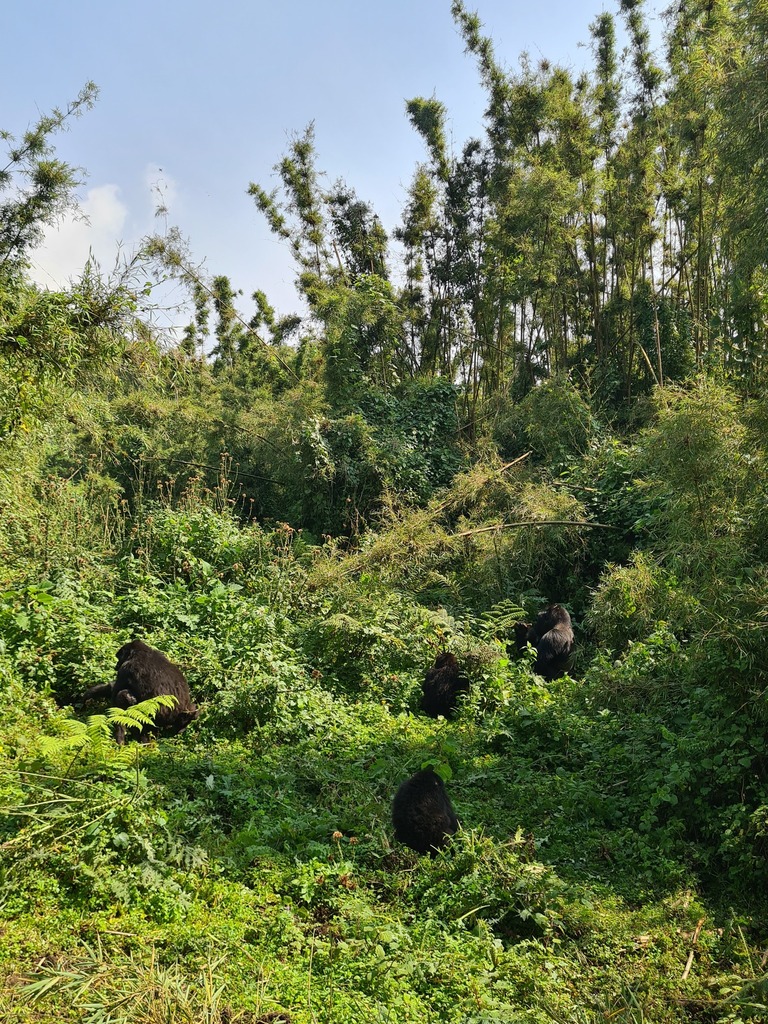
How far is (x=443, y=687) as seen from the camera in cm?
693

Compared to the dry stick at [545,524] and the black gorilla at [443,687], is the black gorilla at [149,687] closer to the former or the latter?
the black gorilla at [443,687]

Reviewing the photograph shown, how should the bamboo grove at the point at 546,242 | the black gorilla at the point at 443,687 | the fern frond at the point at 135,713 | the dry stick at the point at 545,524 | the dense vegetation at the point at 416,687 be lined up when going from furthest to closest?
the bamboo grove at the point at 546,242
the dry stick at the point at 545,524
the black gorilla at the point at 443,687
the fern frond at the point at 135,713
the dense vegetation at the point at 416,687

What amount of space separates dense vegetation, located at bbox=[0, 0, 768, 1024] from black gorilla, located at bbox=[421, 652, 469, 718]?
0.15 meters

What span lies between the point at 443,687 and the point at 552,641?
1.78 meters

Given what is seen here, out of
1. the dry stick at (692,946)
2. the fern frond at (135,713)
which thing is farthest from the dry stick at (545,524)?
the dry stick at (692,946)

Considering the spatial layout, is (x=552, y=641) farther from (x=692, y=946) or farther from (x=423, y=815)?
(x=692, y=946)

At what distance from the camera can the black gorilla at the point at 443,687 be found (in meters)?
6.89

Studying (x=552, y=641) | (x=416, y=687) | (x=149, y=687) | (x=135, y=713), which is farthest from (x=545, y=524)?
(x=135, y=713)

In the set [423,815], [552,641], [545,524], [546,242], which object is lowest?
[423,815]

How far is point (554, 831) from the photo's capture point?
15.3ft

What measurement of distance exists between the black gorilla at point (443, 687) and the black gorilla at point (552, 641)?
54.2 inches

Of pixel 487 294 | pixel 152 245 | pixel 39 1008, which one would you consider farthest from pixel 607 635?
pixel 152 245

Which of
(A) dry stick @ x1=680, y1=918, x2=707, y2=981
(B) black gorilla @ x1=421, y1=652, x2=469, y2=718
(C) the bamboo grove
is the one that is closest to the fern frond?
(B) black gorilla @ x1=421, y1=652, x2=469, y2=718

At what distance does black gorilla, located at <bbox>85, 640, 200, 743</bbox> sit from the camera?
5480mm
